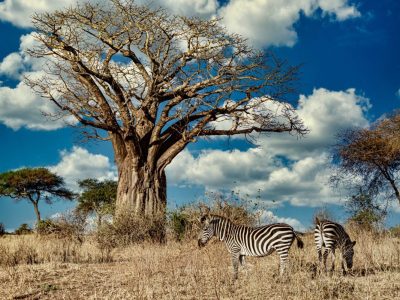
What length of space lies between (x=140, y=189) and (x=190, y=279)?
948 cm

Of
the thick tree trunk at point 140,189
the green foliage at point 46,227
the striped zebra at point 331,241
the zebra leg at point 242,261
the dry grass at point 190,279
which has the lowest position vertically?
the dry grass at point 190,279

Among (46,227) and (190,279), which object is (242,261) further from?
(46,227)

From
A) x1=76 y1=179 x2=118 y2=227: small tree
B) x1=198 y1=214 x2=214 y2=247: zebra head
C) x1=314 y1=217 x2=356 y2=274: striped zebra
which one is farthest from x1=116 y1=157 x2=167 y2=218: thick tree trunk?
x1=76 y1=179 x2=118 y2=227: small tree

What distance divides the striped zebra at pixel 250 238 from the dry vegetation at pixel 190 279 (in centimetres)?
28

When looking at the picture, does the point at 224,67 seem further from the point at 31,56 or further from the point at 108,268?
the point at 108,268

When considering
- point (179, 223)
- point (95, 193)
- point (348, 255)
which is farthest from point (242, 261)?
point (95, 193)

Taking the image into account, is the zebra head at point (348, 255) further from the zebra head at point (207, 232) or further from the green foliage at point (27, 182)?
the green foliage at point (27, 182)

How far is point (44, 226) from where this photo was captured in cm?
1845

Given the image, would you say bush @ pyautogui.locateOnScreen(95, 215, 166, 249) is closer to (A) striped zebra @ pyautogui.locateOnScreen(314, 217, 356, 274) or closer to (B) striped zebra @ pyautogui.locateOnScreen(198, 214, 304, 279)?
(B) striped zebra @ pyautogui.locateOnScreen(198, 214, 304, 279)

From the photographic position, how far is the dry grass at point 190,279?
705cm

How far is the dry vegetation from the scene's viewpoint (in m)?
7.05

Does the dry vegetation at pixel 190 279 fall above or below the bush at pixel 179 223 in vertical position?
below

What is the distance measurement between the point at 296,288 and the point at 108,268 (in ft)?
15.3

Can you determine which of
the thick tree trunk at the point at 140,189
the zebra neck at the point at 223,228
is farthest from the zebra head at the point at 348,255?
the thick tree trunk at the point at 140,189
